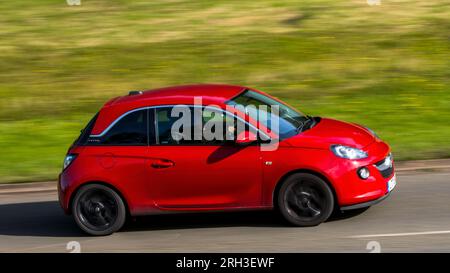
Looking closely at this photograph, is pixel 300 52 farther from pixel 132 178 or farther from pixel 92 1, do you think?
pixel 132 178

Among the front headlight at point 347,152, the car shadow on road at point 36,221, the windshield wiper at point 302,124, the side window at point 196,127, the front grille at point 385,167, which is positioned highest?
the side window at point 196,127

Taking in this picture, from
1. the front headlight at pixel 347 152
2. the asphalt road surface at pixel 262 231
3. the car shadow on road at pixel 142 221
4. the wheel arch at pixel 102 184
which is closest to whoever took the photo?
the asphalt road surface at pixel 262 231

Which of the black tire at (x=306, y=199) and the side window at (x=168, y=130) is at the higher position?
the side window at (x=168, y=130)

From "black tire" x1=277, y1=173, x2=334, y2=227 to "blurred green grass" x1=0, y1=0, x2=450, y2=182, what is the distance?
317 cm

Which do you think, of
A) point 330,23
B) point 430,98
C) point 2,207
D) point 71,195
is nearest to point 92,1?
point 330,23

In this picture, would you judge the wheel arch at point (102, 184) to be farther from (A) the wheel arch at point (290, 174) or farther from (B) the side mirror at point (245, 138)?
(A) the wheel arch at point (290, 174)

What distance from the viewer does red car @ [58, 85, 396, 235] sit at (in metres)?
9.17

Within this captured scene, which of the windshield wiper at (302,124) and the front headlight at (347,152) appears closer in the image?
the front headlight at (347,152)

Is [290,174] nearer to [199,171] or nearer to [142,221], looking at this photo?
[199,171]

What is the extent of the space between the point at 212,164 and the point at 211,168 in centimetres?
5

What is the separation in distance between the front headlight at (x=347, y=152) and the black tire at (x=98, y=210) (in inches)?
101

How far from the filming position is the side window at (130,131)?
964 cm

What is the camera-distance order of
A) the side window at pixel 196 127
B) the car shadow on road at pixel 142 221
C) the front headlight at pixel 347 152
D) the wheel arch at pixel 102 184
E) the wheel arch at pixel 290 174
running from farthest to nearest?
1. the car shadow on road at pixel 142 221
2. the wheel arch at pixel 102 184
3. the side window at pixel 196 127
4. the front headlight at pixel 347 152
5. the wheel arch at pixel 290 174

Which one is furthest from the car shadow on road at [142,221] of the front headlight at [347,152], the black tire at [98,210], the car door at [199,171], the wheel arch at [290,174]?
the front headlight at [347,152]
